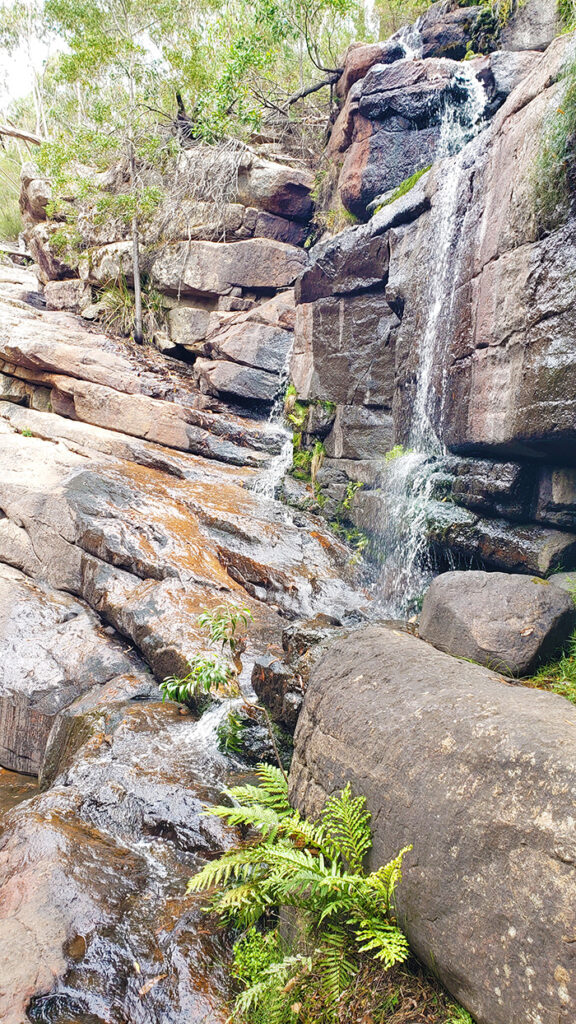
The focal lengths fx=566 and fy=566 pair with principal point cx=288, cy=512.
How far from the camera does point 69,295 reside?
628 inches

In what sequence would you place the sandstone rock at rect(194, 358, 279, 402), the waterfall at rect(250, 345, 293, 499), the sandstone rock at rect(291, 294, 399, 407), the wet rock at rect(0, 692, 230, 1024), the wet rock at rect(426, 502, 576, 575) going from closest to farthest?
the wet rock at rect(0, 692, 230, 1024) → the wet rock at rect(426, 502, 576, 575) → the sandstone rock at rect(291, 294, 399, 407) → the waterfall at rect(250, 345, 293, 499) → the sandstone rock at rect(194, 358, 279, 402)

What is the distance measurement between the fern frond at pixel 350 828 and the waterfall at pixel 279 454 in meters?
7.28

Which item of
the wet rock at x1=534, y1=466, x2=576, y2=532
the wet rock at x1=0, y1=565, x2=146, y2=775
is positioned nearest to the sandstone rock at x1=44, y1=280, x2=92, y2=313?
the wet rock at x1=0, y1=565, x2=146, y2=775

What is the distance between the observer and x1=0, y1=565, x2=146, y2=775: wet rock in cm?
554

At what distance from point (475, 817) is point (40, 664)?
4906 mm

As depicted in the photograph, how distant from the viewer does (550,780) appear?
2027 millimetres

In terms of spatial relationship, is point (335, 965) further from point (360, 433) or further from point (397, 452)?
point (360, 433)

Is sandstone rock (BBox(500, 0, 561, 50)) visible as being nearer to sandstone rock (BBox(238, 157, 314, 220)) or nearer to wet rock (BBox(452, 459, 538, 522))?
sandstone rock (BBox(238, 157, 314, 220))

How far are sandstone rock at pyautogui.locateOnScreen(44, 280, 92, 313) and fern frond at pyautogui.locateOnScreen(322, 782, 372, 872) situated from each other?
51.7 ft

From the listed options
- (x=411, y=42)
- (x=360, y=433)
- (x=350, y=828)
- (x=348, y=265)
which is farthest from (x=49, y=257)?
(x=350, y=828)

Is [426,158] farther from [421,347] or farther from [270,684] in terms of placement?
[270,684]

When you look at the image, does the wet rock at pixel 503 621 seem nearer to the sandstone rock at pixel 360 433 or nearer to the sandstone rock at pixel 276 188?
the sandstone rock at pixel 360 433

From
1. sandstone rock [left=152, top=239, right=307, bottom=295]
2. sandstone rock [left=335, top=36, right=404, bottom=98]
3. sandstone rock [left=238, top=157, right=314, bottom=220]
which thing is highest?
sandstone rock [left=335, top=36, right=404, bottom=98]

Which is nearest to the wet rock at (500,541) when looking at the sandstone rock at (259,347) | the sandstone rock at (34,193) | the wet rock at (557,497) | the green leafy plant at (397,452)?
the wet rock at (557,497)
